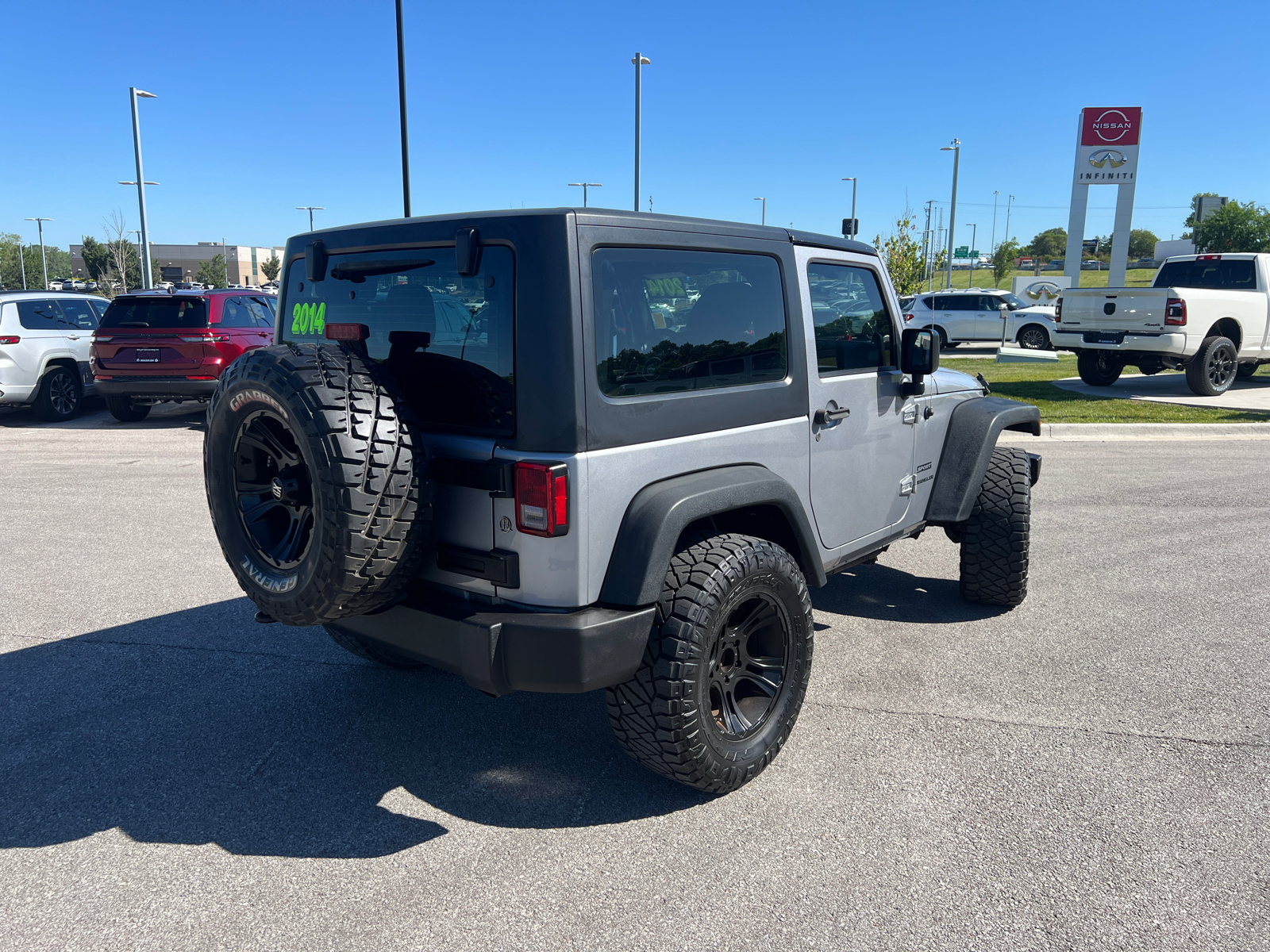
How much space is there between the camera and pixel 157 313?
37.6ft

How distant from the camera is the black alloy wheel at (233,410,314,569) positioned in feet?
9.66

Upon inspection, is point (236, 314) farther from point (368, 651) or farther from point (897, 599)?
point (897, 599)

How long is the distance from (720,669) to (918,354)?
1866 mm

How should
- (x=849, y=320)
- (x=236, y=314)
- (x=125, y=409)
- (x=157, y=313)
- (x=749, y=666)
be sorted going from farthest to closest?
(x=125, y=409) → (x=236, y=314) → (x=157, y=313) → (x=849, y=320) → (x=749, y=666)

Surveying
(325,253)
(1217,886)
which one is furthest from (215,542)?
(1217,886)

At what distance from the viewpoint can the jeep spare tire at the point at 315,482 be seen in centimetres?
268

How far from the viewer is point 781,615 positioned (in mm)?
3338

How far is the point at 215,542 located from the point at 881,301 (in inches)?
191

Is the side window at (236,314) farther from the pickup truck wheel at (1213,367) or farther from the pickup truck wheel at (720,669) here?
the pickup truck wheel at (1213,367)

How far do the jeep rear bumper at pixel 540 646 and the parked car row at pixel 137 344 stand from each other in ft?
29.7

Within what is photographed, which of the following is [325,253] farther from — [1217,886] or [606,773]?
[1217,886]

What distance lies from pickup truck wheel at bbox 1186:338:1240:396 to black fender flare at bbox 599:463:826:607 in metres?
13.3

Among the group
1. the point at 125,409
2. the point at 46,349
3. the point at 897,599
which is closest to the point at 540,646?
the point at 897,599

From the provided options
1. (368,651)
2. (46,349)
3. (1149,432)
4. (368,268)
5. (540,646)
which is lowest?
(368,651)
